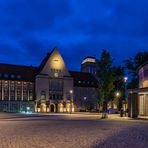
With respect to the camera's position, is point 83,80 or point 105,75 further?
point 83,80

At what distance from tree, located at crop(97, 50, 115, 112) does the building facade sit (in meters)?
47.0

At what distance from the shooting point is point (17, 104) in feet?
293

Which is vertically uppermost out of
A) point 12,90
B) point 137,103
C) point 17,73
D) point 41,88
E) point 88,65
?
point 88,65

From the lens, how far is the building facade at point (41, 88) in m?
89.3

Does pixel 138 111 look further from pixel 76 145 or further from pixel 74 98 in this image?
pixel 74 98

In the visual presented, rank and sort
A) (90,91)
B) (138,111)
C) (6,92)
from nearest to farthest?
(138,111) → (6,92) → (90,91)

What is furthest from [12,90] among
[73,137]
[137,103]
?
[73,137]

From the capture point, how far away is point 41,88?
92500mm

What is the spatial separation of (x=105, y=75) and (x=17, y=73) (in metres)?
53.4

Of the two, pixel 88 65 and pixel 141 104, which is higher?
pixel 88 65

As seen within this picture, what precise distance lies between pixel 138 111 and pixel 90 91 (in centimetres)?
6003

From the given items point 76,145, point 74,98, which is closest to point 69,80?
point 74,98

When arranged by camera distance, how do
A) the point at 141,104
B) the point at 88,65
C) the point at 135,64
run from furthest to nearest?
the point at 88,65
the point at 135,64
the point at 141,104

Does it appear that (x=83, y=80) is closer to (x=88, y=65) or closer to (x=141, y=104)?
(x=88, y=65)
